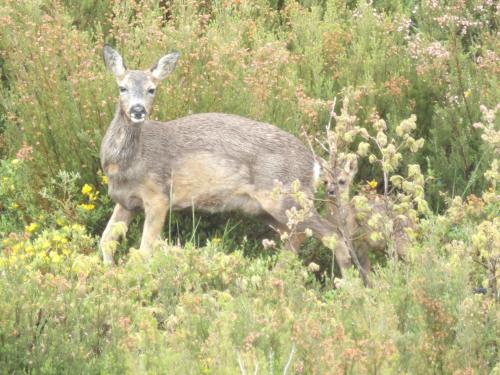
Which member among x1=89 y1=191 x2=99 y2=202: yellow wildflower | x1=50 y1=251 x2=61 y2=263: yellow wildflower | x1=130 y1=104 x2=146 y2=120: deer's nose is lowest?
x1=89 y1=191 x2=99 y2=202: yellow wildflower

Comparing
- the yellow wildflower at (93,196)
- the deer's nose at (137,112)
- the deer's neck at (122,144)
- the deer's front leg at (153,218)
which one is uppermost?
the deer's nose at (137,112)

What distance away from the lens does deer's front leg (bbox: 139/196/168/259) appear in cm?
880

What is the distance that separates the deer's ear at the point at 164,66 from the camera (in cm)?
903

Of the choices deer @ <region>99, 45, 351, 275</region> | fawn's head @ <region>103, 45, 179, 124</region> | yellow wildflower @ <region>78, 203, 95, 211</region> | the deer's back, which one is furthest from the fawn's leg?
yellow wildflower @ <region>78, 203, 95, 211</region>

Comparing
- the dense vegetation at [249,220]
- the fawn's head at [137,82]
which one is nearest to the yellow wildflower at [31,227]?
the dense vegetation at [249,220]

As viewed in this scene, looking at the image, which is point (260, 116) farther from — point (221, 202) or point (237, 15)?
point (237, 15)

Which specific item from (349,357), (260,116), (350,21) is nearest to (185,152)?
(260,116)

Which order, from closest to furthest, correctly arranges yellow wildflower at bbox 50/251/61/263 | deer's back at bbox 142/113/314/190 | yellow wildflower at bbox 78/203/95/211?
yellow wildflower at bbox 50/251/61/263 < deer's back at bbox 142/113/314/190 < yellow wildflower at bbox 78/203/95/211

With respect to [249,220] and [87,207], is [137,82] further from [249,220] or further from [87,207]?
[249,220]

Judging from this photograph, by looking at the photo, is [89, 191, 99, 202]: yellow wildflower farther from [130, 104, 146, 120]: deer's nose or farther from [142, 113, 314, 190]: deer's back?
[130, 104, 146, 120]: deer's nose

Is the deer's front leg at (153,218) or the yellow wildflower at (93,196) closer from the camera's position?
the deer's front leg at (153,218)

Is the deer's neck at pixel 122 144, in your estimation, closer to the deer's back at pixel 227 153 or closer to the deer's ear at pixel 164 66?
the deer's back at pixel 227 153

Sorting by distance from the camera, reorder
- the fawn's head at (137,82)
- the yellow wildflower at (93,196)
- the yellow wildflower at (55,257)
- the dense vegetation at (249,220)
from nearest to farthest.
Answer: the dense vegetation at (249,220) < the yellow wildflower at (55,257) < the fawn's head at (137,82) < the yellow wildflower at (93,196)

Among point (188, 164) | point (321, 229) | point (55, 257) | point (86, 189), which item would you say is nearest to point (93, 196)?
point (86, 189)
